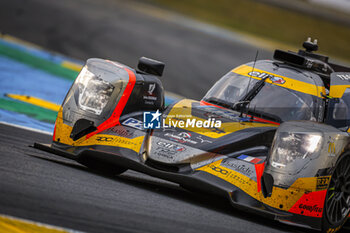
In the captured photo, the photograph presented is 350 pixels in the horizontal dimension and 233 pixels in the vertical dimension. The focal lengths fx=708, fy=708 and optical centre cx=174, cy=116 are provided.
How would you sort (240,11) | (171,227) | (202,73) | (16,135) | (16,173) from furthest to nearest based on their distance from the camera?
(240,11) → (202,73) → (16,135) → (16,173) → (171,227)

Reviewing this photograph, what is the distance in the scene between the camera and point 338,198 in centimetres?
677

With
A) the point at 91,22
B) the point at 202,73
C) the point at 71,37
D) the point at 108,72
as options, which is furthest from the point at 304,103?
the point at 91,22

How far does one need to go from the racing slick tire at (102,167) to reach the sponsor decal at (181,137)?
37.2 inches

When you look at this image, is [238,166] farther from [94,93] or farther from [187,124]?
[94,93]

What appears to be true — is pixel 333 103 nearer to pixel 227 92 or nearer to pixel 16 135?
pixel 227 92

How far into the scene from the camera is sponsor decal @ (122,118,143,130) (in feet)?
24.1

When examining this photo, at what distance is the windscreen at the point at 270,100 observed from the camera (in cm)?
754

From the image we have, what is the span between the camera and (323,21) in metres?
37.1

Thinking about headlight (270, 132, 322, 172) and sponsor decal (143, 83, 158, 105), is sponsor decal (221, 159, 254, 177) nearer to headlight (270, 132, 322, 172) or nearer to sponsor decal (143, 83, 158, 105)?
headlight (270, 132, 322, 172)

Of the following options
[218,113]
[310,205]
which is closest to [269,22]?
[218,113]

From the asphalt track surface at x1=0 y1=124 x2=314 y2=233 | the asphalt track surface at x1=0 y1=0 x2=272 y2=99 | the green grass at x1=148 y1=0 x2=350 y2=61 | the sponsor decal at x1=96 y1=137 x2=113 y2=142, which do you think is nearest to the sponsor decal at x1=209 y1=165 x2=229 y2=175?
the asphalt track surface at x1=0 y1=124 x2=314 y2=233

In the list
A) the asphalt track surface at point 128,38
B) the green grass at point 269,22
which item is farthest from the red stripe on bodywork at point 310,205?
the green grass at point 269,22

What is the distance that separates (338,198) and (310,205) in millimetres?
575

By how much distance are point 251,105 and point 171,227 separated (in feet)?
8.62
